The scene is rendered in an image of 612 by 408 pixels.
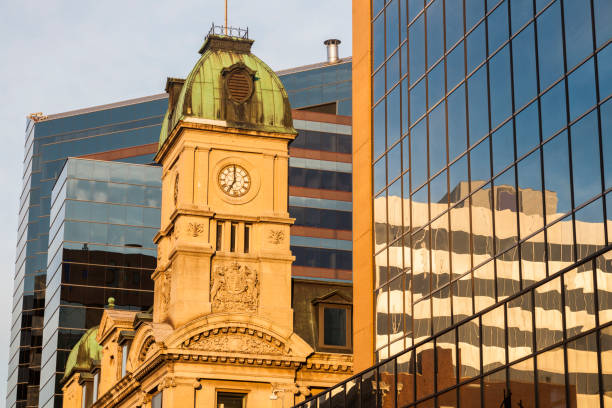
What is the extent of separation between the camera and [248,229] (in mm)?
70375

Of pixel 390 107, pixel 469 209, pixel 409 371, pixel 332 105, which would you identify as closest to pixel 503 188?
pixel 469 209

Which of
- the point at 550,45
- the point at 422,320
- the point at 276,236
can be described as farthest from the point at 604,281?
the point at 276,236

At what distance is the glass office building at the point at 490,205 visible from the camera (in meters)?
30.6

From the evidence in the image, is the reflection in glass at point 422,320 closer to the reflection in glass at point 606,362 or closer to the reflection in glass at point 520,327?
the reflection in glass at point 520,327

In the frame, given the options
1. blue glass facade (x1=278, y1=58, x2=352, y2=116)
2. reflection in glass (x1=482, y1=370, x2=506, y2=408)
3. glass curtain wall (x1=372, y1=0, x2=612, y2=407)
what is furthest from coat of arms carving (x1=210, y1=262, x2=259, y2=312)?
blue glass facade (x1=278, y1=58, x2=352, y2=116)

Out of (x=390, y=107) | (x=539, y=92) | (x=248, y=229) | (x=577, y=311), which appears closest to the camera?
(x=577, y=311)

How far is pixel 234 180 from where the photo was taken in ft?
232

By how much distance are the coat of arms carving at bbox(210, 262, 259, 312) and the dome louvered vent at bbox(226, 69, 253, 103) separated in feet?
30.8

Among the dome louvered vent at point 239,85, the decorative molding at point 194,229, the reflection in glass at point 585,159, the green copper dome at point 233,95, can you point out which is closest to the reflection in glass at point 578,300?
the reflection in glass at point 585,159

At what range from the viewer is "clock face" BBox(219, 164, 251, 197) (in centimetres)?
7038

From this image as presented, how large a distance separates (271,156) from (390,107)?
24559mm

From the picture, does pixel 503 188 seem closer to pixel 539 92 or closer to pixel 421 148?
pixel 539 92

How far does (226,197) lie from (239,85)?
21.2ft

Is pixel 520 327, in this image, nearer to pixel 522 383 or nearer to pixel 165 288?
pixel 522 383
